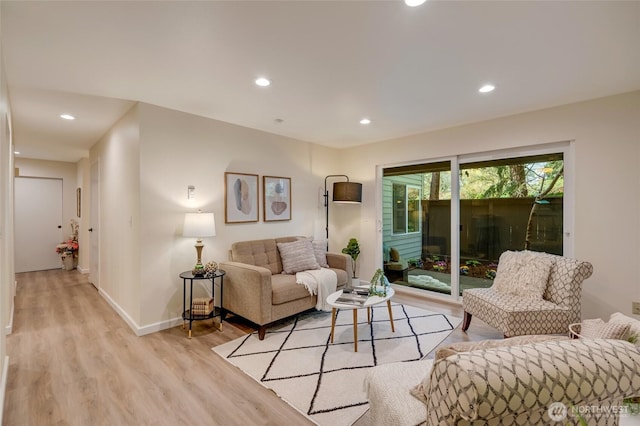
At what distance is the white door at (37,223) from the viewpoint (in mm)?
5914

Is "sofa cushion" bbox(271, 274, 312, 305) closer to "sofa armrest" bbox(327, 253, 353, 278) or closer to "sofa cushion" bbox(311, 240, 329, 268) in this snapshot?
"sofa cushion" bbox(311, 240, 329, 268)

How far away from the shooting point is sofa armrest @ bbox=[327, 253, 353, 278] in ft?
13.5

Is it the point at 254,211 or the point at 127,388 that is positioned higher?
the point at 254,211

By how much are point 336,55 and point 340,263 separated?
271cm

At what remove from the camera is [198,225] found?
313 centimetres

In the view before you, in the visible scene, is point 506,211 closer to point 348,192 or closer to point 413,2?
point 348,192

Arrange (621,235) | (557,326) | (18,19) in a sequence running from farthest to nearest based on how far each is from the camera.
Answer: (621,235), (557,326), (18,19)

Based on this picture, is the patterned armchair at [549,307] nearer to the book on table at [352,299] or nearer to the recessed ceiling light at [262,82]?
the book on table at [352,299]

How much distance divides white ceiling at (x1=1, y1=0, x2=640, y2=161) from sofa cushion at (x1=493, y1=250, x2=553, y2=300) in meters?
1.63

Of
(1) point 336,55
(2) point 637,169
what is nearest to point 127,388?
(1) point 336,55

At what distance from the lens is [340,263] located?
414 centimetres

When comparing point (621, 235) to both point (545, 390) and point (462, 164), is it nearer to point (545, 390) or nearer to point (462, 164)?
point (462, 164)

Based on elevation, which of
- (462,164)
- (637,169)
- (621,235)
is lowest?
(621,235)

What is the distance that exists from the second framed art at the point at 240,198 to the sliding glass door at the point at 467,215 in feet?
7.08
